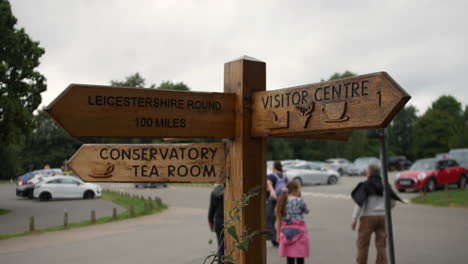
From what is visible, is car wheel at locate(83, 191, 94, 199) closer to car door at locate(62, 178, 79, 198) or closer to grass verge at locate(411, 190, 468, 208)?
car door at locate(62, 178, 79, 198)

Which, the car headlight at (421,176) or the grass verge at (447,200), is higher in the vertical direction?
the car headlight at (421,176)

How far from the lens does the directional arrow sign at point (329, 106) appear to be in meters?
2.00

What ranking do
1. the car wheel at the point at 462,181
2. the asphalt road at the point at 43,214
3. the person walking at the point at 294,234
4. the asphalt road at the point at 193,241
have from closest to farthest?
1. the person walking at the point at 294,234
2. the asphalt road at the point at 193,241
3. the asphalt road at the point at 43,214
4. the car wheel at the point at 462,181

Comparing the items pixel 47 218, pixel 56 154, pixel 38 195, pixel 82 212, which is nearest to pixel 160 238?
pixel 47 218

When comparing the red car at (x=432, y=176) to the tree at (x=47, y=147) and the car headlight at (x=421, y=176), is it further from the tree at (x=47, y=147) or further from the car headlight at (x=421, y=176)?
the tree at (x=47, y=147)

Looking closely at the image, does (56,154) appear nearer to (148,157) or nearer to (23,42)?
(23,42)

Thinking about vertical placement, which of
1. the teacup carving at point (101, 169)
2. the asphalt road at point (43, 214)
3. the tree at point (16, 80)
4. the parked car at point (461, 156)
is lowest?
the asphalt road at point (43, 214)

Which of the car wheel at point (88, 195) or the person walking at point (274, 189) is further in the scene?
the car wheel at point (88, 195)

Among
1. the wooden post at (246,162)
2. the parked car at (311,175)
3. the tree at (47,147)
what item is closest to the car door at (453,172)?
the parked car at (311,175)

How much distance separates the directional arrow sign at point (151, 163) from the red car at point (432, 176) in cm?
2021

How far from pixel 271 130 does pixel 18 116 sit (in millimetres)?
17660

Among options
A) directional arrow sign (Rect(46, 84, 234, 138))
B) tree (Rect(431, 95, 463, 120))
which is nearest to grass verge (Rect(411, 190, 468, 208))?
directional arrow sign (Rect(46, 84, 234, 138))

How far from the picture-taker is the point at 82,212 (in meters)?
19.6

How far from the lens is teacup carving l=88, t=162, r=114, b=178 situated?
2438 mm
